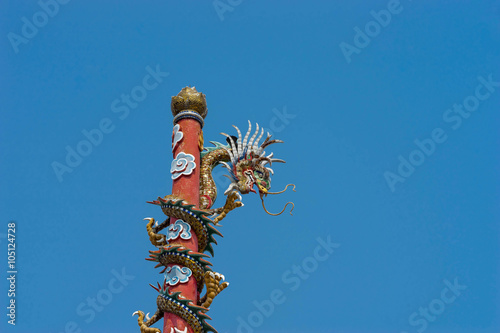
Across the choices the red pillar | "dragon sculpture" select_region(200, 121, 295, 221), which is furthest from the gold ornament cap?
"dragon sculpture" select_region(200, 121, 295, 221)

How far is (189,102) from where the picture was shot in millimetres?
14578

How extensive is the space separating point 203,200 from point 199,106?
8.10 feet

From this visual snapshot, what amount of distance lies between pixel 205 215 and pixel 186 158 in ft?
5.11

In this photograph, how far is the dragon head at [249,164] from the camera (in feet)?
47.8

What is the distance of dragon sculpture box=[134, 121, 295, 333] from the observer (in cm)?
1229

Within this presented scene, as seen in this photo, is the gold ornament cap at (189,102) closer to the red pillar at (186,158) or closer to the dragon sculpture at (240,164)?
the red pillar at (186,158)

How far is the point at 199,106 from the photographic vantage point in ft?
48.1

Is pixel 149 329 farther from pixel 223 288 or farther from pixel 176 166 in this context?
pixel 176 166

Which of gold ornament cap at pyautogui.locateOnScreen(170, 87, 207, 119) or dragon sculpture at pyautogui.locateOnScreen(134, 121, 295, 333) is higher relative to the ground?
gold ornament cap at pyautogui.locateOnScreen(170, 87, 207, 119)

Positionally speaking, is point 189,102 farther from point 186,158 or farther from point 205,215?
point 205,215

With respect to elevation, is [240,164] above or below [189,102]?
below

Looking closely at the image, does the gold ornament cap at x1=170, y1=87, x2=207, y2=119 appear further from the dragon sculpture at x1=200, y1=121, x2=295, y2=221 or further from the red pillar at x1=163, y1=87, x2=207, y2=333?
the dragon sculpture at x1=200, y1=121, x2=295, y2=221

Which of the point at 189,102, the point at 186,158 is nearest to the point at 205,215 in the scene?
the point at 186,158

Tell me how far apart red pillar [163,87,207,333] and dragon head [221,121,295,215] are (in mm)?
1014
